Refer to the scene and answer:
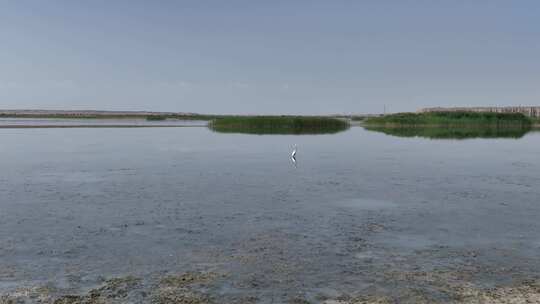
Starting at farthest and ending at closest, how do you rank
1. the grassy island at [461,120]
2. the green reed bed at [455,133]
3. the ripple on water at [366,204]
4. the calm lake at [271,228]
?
the grassy island at [461,120] → the green reed bed at [455,133] → the ripple on water at [366,204] → the calm lake at [271,228]

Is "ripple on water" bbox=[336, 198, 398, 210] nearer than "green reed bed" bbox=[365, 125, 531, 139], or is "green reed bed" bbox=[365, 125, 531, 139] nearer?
"ripple on water" bbox=[336, 198, 398, 210]

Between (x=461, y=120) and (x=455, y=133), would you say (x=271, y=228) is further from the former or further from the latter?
(x=461, y=120)

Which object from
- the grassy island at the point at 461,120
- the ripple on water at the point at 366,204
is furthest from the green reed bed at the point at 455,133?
the ripple on water at the point at 366,204

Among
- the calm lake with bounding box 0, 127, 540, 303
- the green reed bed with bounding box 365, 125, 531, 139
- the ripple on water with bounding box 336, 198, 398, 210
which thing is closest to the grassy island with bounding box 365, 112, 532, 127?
the green reed bed with bounding box 365, 125, 531, 139

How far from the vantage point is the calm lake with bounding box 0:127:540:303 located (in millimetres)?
7977

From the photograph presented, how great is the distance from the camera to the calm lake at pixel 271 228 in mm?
7977

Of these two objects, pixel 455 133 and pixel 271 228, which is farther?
pixel 455 133

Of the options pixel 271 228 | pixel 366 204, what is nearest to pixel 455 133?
pixel 366 204

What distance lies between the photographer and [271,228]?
11.2 metres

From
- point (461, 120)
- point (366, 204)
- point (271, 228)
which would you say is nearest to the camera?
point (271, 228)

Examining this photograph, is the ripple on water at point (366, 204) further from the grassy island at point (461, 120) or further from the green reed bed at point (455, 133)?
the grassy island at point (461, 120)

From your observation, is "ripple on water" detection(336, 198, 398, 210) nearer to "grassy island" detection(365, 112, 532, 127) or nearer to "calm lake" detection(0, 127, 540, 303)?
"calm lake" detection(0, 127, 540, 303)

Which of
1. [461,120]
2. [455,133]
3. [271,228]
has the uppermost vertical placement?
[461,120]

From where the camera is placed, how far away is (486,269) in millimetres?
8383
